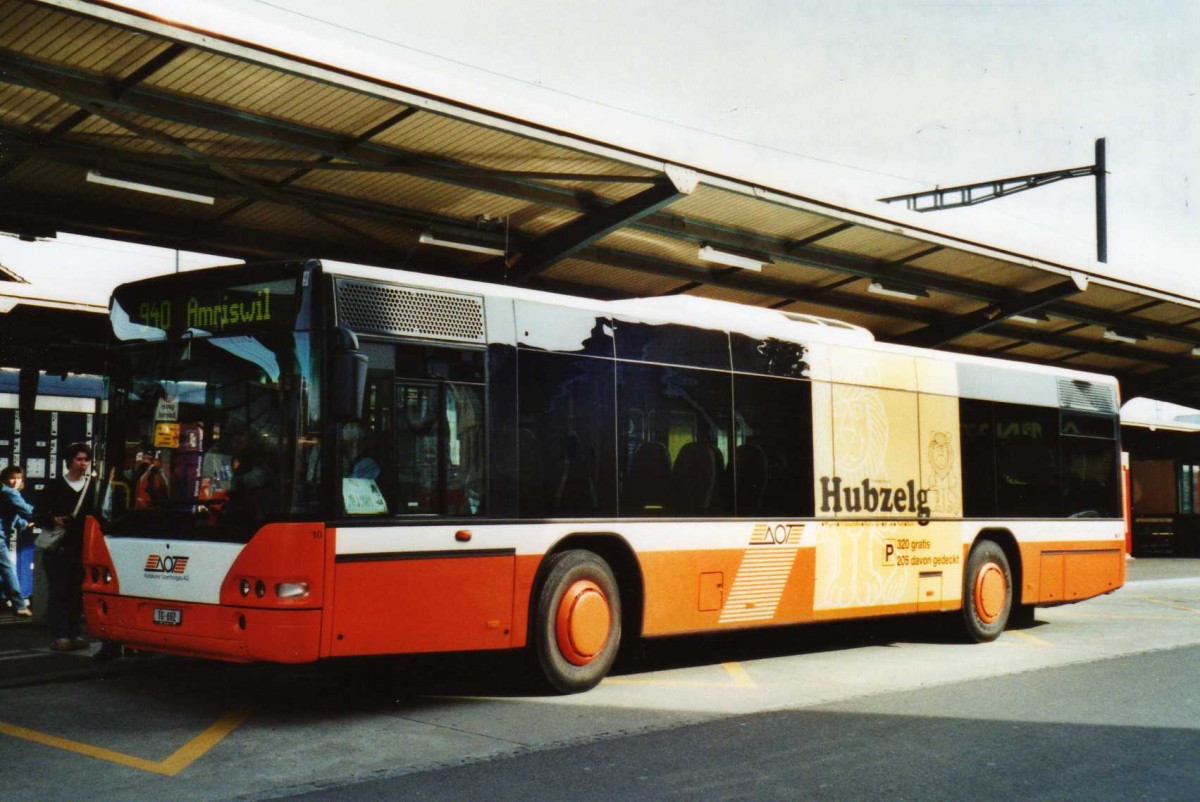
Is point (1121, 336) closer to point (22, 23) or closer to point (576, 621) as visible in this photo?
point (576, 621)

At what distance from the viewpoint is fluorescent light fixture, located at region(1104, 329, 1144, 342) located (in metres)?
21.7

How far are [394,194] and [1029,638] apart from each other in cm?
828

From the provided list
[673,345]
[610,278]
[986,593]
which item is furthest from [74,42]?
[986,593]

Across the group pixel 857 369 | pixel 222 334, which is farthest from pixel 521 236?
pixel 222 334

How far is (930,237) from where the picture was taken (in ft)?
49.9

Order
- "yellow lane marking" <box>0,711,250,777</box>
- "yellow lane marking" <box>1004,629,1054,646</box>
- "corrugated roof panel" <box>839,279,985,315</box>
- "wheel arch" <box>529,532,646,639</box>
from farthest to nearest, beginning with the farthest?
"corrugated roof panel" <box>839,279,985,315</box>, "yellow lane marking" <box>1004,629,1054,646</box>, "wheel arch" <box>529,532,646,639</box>, "yellow lane marking" <box>0,711,250,777</box>

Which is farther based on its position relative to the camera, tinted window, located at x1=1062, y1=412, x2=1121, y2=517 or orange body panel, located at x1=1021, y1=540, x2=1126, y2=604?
tinted window, located at x1=1062, y1=412, x2=1121, y2=517

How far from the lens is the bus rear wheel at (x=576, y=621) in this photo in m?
8.53

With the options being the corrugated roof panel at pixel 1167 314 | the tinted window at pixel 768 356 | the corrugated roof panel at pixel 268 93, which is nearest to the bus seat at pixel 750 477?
the tinted window at pixel 768 356

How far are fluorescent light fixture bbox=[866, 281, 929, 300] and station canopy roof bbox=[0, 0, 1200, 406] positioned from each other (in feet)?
0.09

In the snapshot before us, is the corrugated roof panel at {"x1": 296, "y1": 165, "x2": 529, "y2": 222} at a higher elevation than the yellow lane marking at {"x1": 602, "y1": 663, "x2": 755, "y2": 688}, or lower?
higher

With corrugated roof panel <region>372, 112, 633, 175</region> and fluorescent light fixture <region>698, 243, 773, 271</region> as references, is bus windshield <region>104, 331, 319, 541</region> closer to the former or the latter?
corrugated roof panel <region>372, 112, 633, 175</region>

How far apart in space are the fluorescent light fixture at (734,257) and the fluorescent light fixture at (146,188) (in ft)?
19.2

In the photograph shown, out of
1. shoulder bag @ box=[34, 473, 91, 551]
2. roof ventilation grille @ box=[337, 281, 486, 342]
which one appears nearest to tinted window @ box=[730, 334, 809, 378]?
roof ventilation grille @ box=[337, 281, 486, 342]
